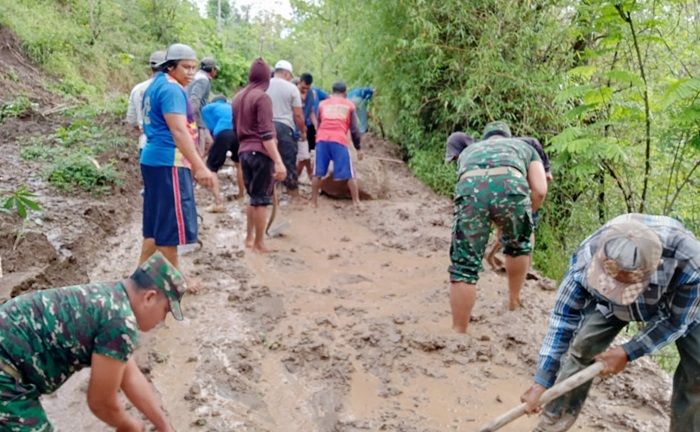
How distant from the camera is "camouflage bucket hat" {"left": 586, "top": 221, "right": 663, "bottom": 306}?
2064mm

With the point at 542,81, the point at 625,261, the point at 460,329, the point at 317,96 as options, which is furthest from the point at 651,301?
the point at 317,96

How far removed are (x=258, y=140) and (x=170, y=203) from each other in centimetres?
165

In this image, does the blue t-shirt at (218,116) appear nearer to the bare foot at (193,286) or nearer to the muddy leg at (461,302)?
the bare foot at (193,286)

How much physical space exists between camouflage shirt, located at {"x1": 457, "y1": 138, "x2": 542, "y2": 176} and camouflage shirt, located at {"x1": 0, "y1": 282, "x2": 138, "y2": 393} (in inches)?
95.9

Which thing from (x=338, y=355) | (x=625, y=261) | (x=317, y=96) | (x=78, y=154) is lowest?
(x=338, y=355)

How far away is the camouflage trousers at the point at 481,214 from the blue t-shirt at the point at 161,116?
1.86 meters

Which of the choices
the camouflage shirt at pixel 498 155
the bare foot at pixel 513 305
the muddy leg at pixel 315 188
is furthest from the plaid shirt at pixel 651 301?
the muddy leg at pixel 315 188

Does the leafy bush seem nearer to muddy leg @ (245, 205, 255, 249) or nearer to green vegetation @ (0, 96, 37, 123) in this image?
muddy leg @ (245, 205, 255, 249)

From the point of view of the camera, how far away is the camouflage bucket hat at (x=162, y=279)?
81.8 inches

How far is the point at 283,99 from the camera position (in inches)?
276

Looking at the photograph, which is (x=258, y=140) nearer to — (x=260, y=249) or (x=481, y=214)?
(x=260, y=249)

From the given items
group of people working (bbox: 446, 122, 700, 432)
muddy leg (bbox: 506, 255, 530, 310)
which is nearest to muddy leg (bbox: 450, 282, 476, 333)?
muddy leg (bbox: 506, 255, 530, 310)

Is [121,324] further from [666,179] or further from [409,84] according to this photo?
[409,84]

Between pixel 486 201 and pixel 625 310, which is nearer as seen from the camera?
pixel 625 310
